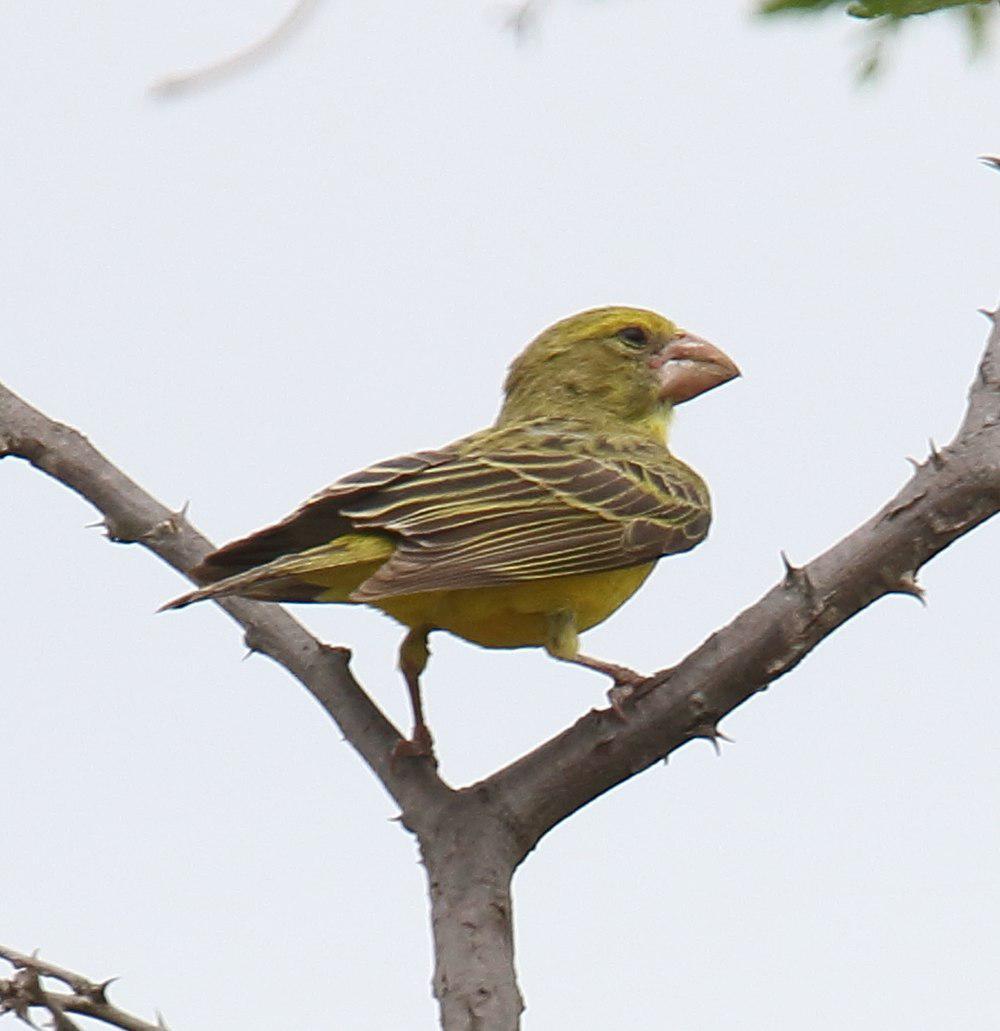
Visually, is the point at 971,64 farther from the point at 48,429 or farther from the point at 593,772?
the point at 48,429

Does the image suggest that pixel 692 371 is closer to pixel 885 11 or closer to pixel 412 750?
pixel 412 750

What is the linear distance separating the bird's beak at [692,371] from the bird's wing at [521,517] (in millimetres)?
981

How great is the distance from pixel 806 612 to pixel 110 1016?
1.72m

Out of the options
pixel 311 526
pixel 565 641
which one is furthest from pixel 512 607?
pixel 311 526

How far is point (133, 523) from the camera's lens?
5.00 m

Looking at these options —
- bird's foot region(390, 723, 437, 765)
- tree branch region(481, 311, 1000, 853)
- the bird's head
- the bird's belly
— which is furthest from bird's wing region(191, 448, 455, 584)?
the bird's head

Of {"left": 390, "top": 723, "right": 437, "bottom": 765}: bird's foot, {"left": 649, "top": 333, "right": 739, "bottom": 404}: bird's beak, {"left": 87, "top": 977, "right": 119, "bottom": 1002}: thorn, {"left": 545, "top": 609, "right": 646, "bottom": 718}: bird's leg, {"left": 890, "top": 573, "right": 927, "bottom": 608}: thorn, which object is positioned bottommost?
{"left": 87, "top": 977, "right": 119, "bottom": 1002}: thorn

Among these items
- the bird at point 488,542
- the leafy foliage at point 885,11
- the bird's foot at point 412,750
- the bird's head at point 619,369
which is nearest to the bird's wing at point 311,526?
the bird at point 488,542

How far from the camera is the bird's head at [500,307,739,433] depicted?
788 centimetres

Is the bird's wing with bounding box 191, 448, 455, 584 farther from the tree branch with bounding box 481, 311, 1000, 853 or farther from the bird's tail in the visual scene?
the tree branch with bounding box 481, 311, 1000, 853

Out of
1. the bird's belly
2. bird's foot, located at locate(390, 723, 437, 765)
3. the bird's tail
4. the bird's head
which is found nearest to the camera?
bird's foot, located at locate(390, 723, 437, 765)

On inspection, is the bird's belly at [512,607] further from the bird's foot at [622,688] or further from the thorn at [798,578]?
the thorn at [798,578]

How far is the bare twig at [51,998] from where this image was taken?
10.8 ft

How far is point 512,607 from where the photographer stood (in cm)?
582
